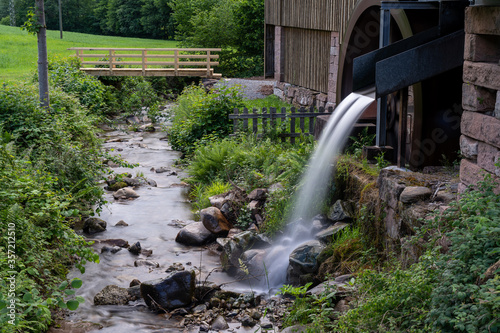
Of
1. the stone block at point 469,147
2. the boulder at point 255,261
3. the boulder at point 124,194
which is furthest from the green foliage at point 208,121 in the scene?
the stone block at point 469,147

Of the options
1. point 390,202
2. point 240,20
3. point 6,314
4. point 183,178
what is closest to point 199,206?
point 183,178

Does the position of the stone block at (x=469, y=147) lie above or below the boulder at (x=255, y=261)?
above

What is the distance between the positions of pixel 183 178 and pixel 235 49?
16590mm

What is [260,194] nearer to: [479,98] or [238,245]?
[238,245]

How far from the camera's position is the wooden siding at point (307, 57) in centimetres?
1456

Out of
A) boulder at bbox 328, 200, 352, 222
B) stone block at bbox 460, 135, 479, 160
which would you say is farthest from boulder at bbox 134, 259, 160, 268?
stone block at bbox 460, 135, 479, 160

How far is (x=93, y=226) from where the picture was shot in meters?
8.45

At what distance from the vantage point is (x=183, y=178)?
1122 cm

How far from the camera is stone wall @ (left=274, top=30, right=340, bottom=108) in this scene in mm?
13427

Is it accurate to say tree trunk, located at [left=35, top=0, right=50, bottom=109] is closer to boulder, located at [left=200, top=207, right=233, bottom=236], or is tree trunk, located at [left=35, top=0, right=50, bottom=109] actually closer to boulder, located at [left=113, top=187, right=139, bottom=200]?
boulder, located at [left=113, top=187, right=139, bottom=200]

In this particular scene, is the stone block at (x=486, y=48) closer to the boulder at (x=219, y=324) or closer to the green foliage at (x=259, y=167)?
the green foliage at (x=259, y=167)

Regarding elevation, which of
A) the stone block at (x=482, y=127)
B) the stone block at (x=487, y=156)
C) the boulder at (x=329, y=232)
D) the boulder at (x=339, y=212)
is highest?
the stone block at (x=482, y=127)

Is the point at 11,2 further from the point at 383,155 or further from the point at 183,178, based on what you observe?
the point at 383,155

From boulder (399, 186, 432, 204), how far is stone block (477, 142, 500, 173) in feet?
2.50
